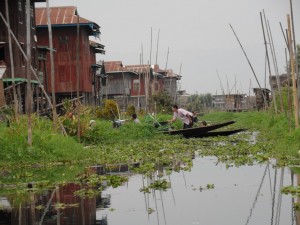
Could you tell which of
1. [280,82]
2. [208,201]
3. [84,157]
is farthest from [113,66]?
[208,201]

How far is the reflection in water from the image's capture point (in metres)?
7.30

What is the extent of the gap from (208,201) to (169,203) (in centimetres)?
55

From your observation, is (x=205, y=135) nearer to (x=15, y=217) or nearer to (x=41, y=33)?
(x=15, y=217)

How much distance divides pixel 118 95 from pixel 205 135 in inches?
1515

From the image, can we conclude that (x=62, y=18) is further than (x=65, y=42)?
No

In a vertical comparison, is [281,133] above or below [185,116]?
below

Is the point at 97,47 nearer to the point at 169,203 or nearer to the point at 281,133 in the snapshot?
Result: the point at 281,133

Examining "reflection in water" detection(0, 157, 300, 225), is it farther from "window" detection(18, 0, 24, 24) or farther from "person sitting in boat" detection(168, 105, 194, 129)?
"window" detection(18, 0, 24, 24)

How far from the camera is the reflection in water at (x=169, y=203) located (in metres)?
7.30

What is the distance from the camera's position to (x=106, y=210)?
8094mm

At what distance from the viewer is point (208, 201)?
8.55 meters

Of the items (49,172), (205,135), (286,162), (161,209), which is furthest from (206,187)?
(205,135)

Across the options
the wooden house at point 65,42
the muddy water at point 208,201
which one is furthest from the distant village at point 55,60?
the muddy water at point 208,201

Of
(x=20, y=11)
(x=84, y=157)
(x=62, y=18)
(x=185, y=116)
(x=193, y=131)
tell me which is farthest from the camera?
(x=62, y=18)
